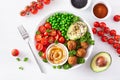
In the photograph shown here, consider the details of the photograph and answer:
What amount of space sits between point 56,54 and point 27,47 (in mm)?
157

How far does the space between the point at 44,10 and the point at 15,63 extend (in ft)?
0.94

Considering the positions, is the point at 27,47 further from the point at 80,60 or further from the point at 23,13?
the point at 80,60

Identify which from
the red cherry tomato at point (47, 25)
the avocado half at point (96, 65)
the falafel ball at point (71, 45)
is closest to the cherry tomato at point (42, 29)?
the red cherry tomato at point (47, 25)

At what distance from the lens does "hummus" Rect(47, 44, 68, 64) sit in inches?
64.9

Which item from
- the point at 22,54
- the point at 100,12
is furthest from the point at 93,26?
the point at 22,54

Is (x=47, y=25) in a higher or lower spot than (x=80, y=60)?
higher

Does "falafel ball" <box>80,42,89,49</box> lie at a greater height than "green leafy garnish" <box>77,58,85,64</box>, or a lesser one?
greater

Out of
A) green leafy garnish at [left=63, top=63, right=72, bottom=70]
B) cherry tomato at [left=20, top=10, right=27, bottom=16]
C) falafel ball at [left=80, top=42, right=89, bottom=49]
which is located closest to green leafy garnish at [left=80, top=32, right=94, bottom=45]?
falafel ball at [left=80, top=42, right=89, bottom=49]

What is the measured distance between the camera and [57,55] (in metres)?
1.65

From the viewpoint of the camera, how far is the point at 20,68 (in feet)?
5.62

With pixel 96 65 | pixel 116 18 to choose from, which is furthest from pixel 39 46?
pixel 116 18

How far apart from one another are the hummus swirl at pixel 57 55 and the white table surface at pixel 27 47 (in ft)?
0.24

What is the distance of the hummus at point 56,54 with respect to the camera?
5.41 feet

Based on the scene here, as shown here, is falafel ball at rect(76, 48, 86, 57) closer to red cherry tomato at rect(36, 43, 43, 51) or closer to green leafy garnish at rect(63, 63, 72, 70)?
green leafy garnish at rect(63, 63, 72, 70)
